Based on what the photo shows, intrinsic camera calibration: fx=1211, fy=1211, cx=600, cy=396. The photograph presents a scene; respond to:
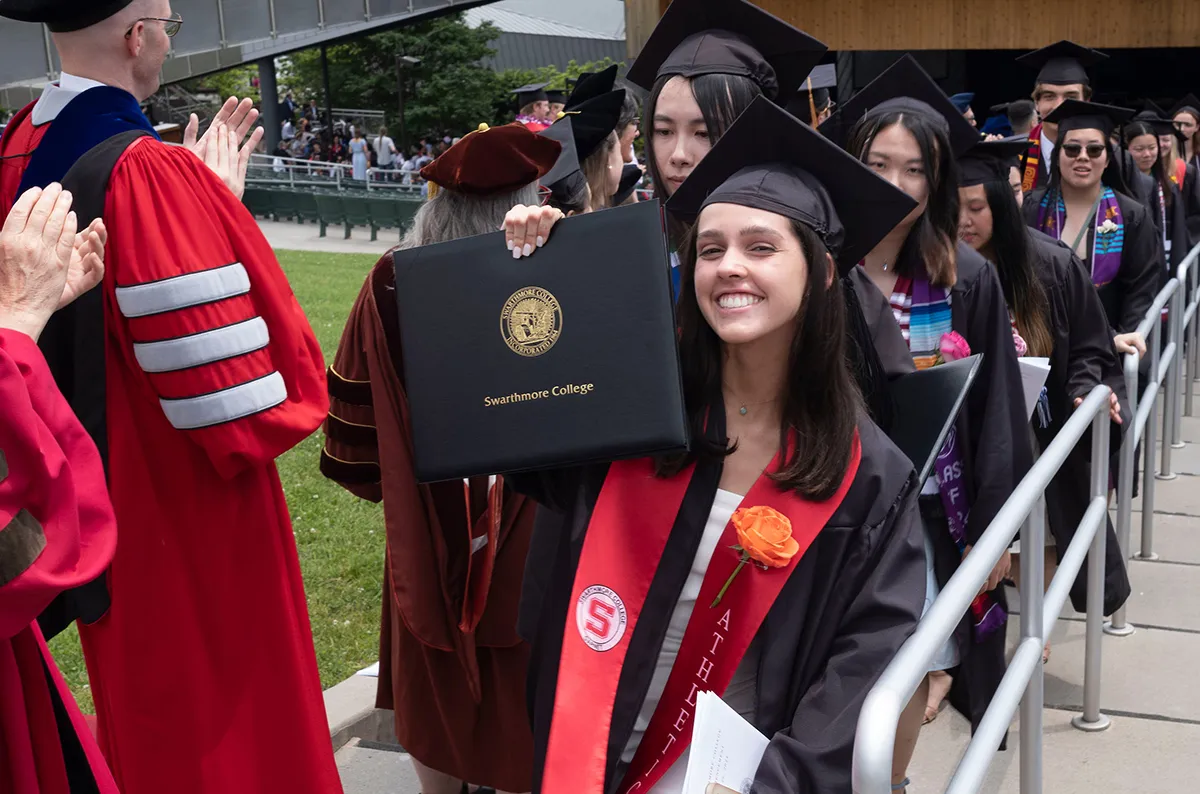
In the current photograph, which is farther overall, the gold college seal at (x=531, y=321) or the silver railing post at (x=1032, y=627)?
the silver railing post at (x=1032, y=627)

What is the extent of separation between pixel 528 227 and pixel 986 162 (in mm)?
2578

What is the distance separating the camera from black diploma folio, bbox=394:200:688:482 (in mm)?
2154

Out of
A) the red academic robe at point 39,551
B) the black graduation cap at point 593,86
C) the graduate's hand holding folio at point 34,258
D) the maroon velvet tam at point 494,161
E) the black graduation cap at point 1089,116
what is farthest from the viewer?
the black graduation cap at point 1089,116

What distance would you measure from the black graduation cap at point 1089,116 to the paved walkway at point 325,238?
17042 mm

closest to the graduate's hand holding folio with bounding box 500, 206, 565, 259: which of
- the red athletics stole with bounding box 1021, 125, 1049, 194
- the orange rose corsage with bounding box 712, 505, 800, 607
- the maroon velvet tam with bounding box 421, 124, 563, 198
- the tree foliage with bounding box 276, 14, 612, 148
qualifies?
the orange rose corsage with bounding box 712, 505, 800, 607

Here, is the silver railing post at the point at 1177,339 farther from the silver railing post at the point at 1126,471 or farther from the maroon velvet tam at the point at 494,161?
the maroon velvet tam at the point at 494,161

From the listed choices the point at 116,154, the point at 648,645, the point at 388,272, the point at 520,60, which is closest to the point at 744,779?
the point at 648,645

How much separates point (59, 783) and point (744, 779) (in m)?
1.15

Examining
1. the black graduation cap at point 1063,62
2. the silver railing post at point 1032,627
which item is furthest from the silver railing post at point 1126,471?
the black graduation cap at point 1063,62

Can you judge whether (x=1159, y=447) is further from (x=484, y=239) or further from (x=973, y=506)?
(x=484, y=239)

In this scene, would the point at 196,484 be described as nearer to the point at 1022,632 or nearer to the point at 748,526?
the point at 748,526

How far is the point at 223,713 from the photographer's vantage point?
2844 mm

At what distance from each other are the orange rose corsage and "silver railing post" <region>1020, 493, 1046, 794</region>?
3.82 feet

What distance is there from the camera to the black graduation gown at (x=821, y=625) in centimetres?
→ 200
